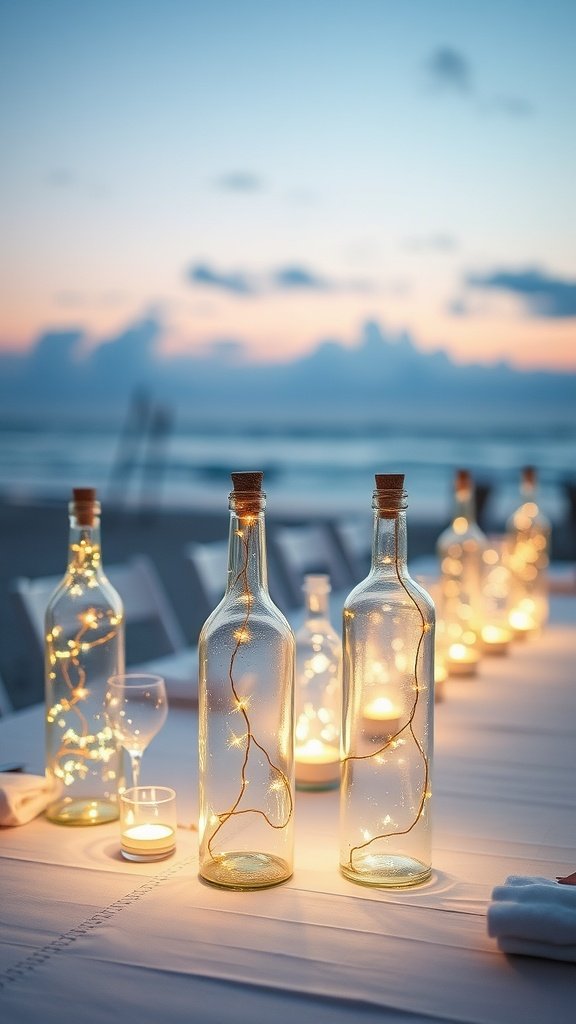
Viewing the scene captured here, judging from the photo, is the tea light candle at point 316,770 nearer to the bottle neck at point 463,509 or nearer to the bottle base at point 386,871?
the bottle base at point 386,871

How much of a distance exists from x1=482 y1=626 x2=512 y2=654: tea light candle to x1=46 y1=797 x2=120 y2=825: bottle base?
1.07m

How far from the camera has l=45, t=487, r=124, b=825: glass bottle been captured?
1.16 meters

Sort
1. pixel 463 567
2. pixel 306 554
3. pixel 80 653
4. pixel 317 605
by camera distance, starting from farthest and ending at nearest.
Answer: pixel 306 554
pixel 463 567
pixel 317 605
pixel 80 653

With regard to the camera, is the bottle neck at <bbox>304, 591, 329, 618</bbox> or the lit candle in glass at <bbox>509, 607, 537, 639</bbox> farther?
the lit candle in glass at <bbox>509, 607, 537, 639</bbox>

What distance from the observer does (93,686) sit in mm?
1210

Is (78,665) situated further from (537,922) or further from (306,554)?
(306,554)

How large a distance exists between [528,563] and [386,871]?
1.40 meters

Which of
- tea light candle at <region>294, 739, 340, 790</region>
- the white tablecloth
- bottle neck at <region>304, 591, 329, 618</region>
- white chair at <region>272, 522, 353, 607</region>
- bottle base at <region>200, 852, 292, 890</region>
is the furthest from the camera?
white chair at <region>272, 522, 353, 607</region>

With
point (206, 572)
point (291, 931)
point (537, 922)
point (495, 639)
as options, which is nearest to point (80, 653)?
point (291, 931)

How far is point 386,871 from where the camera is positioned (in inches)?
37.6

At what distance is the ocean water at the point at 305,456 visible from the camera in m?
13.9

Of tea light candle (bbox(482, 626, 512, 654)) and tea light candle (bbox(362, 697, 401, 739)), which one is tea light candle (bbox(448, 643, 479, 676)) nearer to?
tea light candle (bbox(482, 626, 512, 654))

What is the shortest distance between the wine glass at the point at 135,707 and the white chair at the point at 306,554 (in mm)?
1962

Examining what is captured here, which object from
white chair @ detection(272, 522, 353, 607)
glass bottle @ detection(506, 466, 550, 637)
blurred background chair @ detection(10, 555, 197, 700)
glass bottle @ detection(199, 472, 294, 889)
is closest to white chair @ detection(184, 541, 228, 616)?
blurred background chair @ detection(10, 555, 197, 700)
